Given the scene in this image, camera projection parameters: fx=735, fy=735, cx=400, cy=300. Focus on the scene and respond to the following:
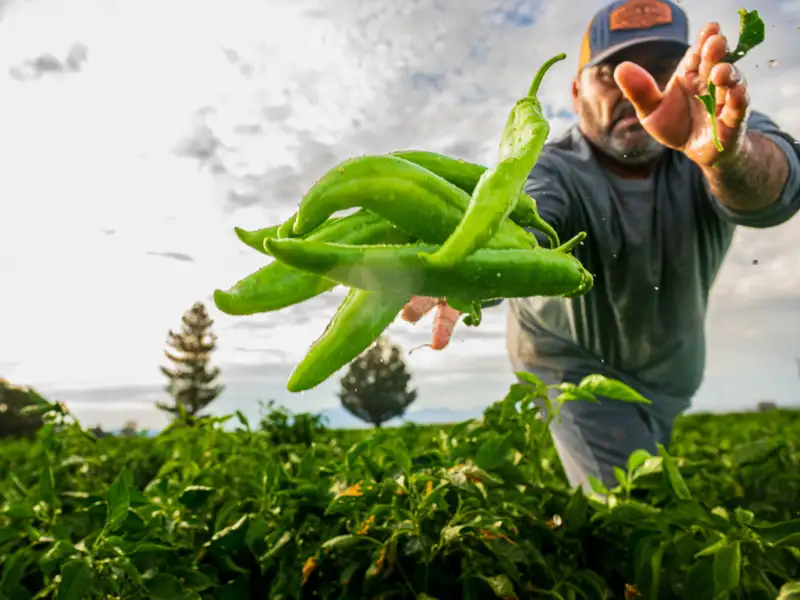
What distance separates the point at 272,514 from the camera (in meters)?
1.57

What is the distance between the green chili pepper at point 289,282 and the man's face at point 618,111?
2295 mm

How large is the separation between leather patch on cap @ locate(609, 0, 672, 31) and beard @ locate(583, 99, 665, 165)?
33cm

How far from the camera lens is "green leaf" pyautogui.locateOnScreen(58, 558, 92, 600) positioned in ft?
4.18

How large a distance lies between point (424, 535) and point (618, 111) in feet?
6.88

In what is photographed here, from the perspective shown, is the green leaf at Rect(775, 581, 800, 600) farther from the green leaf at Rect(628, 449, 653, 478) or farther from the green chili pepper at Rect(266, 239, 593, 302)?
the green chili pepper at Rect(266, 239, 593, 302)

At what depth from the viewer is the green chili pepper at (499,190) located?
25.5 inches

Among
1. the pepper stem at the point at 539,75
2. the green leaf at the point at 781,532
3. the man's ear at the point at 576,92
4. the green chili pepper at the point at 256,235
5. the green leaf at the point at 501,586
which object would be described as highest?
the man's ear at the point at 576,92

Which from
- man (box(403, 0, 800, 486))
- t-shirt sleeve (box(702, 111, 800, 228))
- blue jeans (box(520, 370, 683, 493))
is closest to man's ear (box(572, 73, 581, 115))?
man (box(403, 0, 800, 486))

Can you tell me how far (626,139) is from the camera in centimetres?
288

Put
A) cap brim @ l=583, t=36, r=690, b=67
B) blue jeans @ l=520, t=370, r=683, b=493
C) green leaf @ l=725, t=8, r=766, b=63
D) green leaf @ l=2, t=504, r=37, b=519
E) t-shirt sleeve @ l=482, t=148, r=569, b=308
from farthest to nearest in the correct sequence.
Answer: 1. blue jeans @ l=520, t=370, r=683, b=493
2. cap brim @ l=583, t=36, r=690, b=67
3. t-shirt sleeve @ l=482, t=148, r=569, b=308
4. green leaf @ l=2, t=504, r=37, b=519
5. green leaf @ l=725, t=8, r=766, b=63

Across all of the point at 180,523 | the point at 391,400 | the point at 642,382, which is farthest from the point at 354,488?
the point at 391,400

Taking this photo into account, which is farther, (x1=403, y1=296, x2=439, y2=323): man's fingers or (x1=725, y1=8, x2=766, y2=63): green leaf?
(x1=403, y1=296, x2=439, y2=323): man's fingers

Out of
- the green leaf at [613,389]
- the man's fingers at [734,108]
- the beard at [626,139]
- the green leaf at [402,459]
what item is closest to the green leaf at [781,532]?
the green leaf at [613,389]

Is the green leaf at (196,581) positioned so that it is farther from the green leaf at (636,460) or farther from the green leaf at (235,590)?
the green leaf at (636,460)
